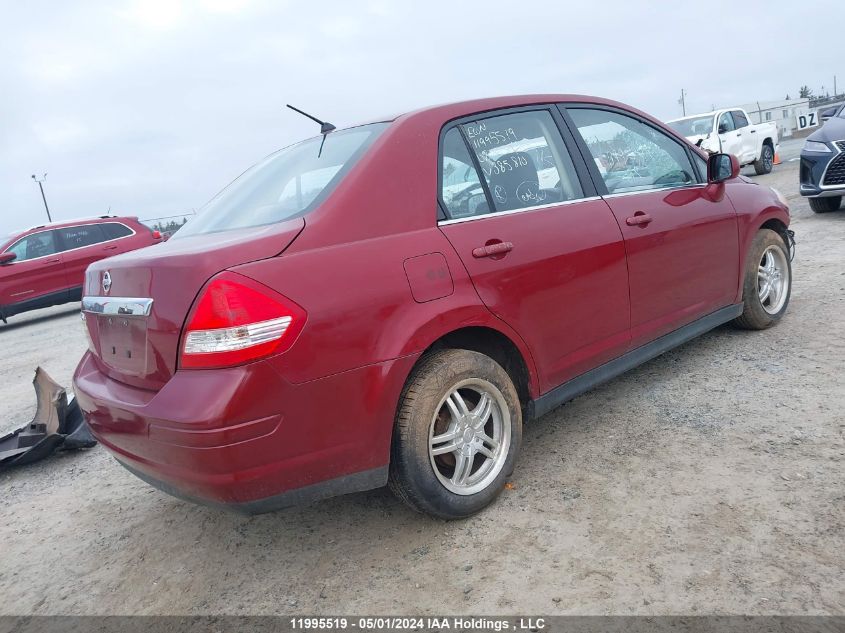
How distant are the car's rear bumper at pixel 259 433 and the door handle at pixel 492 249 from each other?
0.56m

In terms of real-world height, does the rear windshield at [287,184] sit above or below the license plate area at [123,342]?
above

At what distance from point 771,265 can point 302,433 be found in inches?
145

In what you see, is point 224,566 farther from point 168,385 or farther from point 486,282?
point 486,282

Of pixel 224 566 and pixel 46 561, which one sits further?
pixel 46 561

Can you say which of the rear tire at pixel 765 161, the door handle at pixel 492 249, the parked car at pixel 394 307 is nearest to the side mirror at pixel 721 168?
the parked car at pixel 394 307

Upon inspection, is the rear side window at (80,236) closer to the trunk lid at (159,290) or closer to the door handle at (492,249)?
the trunk lid at (159,290)

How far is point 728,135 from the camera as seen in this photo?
47.7 ft

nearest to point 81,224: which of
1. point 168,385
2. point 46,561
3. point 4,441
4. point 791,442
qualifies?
point 4,441

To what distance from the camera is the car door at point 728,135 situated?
14445mm

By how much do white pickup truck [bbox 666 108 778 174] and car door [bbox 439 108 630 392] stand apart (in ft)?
39.6

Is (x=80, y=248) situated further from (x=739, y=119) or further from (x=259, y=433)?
(x=739, y=119)

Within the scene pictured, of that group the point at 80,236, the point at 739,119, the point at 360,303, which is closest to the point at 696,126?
the point at 739,119

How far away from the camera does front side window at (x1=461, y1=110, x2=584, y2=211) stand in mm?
2928

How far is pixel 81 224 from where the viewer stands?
1220 cm
